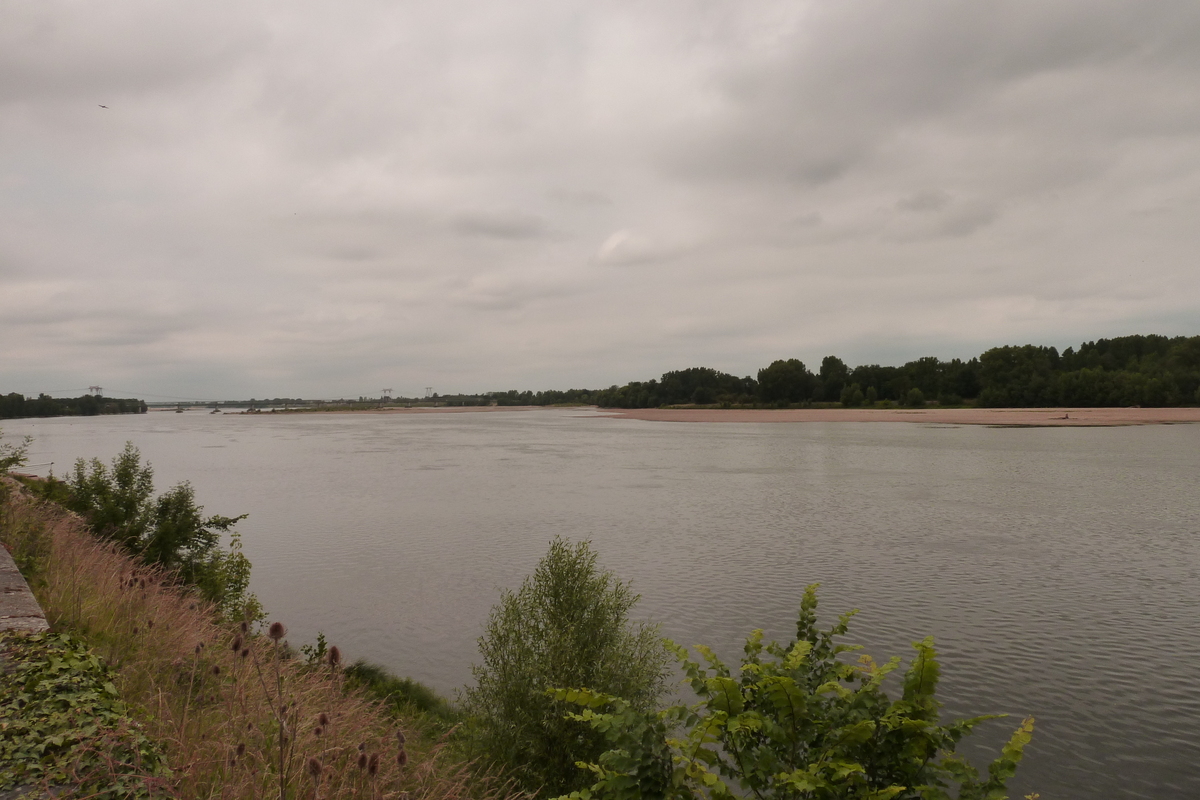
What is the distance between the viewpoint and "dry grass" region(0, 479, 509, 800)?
5.26 metres

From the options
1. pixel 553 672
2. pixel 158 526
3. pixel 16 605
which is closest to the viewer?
pixel 16 605

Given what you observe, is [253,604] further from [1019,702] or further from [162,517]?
[1019,702]

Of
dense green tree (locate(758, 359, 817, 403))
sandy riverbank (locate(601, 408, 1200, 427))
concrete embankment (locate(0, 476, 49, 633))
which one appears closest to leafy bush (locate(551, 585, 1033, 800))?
concrete embankment (locate(0, 476, 49, 633))

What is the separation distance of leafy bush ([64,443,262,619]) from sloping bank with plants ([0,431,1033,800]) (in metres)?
0.99

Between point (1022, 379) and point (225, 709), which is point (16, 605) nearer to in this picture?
point (225, 709)

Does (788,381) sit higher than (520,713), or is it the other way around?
(788,381)

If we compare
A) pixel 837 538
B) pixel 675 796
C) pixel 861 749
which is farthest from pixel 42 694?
pixel 837 538

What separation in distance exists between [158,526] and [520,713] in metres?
14.6

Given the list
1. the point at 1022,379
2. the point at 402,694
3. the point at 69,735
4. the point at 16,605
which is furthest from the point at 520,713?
the point at 1022,379

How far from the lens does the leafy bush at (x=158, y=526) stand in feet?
61.8

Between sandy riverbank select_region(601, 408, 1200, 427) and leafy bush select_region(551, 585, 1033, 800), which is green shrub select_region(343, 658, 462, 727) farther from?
sandy riverbank select_region(601, 408, 1200, 427)

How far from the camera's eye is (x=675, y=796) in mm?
5027

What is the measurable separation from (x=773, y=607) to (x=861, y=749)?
15.6 m

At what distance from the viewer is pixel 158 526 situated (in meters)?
19.8
